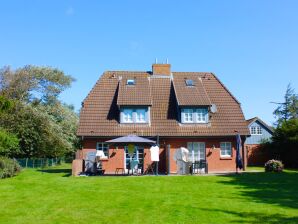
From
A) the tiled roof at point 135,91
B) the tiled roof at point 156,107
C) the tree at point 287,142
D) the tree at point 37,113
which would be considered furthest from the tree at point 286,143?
the tree at point 37,113

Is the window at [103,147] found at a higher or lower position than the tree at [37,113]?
lower

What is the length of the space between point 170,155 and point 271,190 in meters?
13.6

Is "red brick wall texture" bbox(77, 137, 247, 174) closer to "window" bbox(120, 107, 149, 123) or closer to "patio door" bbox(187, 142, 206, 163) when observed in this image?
"patio door" bbox(187, 142, 206, 163)

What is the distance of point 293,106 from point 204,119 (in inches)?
1796

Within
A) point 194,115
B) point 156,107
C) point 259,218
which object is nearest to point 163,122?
point 156,107

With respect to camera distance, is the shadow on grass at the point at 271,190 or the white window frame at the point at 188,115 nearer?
the shadow on grass at the point at 271,190

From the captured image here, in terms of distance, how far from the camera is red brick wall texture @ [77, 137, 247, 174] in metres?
30.3

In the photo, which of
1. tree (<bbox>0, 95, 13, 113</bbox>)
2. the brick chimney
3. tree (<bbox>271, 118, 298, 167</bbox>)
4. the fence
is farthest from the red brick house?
the fence

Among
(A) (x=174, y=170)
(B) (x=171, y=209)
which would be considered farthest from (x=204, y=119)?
(B) (x=171, y=209)

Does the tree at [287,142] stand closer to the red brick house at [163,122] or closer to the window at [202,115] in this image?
the red brick house at [163,122]

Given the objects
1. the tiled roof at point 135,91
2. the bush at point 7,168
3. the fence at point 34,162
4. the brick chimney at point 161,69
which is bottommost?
the bush at point 7,168

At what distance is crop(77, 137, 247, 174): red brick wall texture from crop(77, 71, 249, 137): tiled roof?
775mm

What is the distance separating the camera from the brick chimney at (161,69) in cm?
3575

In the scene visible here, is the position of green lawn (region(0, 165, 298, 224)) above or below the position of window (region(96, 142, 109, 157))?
below
